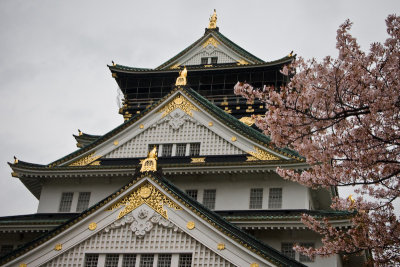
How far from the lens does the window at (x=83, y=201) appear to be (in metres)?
28.8

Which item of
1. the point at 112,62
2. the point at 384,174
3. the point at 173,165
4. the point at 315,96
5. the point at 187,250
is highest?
the point at 112,62

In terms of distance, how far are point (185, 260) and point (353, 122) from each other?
8735 millimetres

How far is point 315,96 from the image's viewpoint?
15.8m

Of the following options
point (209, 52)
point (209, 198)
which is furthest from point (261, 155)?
point (209, 52)

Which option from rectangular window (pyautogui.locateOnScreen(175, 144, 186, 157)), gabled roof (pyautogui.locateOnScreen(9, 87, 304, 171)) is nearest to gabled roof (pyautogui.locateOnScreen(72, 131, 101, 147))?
gabled roof (pyautogui.locateOnScreen(9, 87, 304, 171))

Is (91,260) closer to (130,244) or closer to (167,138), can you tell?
(130,244)

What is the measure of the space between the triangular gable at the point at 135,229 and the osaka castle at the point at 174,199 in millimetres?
39

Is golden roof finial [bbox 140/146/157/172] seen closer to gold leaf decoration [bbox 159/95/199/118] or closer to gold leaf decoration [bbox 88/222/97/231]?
gold leaf decoration [bbox 88/222/97/231]

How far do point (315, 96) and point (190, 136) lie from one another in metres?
14.2

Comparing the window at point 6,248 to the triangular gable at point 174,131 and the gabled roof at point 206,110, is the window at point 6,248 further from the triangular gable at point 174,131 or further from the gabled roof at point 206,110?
the triangular gable at point 174,131

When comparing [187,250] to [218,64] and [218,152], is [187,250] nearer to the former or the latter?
[218,152]

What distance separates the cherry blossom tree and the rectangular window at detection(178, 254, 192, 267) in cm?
565

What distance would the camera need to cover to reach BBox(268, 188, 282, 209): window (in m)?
26.8

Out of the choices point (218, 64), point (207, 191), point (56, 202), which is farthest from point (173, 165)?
point (218, 64)
